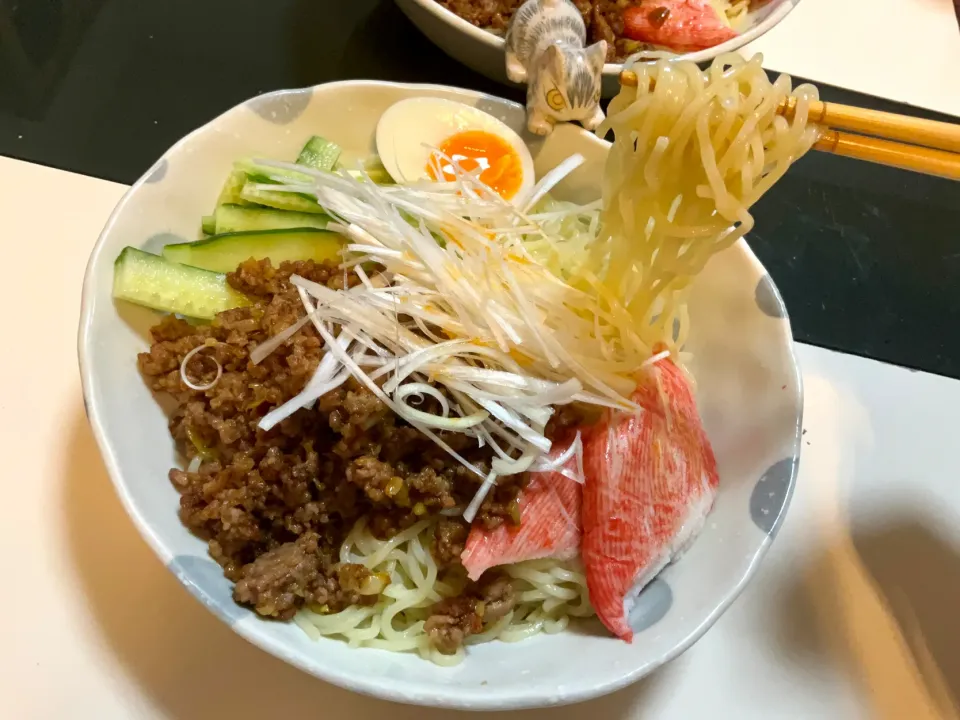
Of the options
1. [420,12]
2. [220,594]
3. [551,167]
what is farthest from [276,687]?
[420,12]

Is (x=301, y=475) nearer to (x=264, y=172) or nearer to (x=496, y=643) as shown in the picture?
(x=496, y=643)

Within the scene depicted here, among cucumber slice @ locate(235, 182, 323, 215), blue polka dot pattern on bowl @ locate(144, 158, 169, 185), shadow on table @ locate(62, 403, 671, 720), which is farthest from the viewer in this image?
cucumber slice @ locate(235, 182, 323, 215)

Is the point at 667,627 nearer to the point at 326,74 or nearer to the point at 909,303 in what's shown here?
the point at 909,303

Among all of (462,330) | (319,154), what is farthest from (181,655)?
(319,154)

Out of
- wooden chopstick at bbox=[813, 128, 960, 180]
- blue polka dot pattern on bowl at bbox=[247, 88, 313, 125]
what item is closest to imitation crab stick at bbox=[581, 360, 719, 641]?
wooden chopstick at bbox=[813, 128, 960, 180]

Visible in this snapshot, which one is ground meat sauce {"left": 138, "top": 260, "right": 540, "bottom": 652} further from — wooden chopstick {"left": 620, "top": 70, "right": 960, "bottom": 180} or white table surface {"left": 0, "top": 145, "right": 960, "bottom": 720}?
wooden chopstick {"left": 620, "top": 70, "right": 960, "bottom": 180}

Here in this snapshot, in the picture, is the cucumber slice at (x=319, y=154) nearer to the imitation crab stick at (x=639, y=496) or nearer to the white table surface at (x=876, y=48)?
the imitation crab stick at (x=639, y=496)
